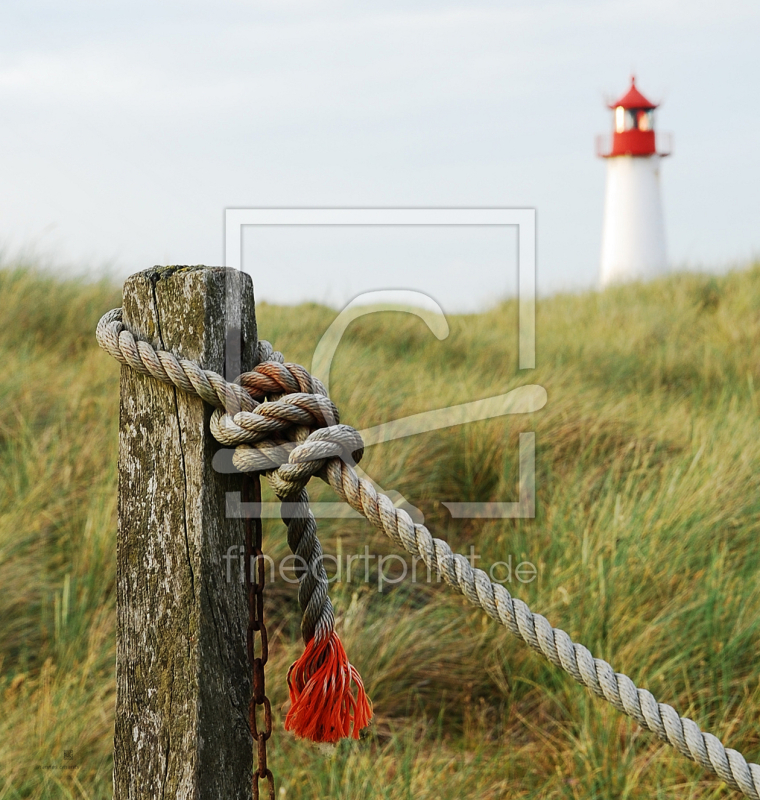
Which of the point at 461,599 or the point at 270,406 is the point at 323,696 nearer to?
the point at 270,406

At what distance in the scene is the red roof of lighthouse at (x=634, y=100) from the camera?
17.8 metres

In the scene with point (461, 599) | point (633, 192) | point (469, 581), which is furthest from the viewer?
point (633, 192)

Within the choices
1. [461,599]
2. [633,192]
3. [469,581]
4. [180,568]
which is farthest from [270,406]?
[633,192]

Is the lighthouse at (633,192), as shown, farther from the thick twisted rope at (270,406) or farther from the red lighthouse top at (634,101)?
the thick twisted rope at (270,406)

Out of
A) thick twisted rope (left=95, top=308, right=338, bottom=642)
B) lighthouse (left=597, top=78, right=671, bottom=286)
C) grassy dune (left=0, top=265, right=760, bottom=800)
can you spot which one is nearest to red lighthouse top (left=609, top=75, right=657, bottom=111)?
lighthouse (left=597, top=78, right=671, bottom=286)

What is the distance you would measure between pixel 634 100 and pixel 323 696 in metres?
19.1

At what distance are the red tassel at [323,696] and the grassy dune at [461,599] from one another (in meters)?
0.89

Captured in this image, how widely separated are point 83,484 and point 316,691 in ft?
7.25

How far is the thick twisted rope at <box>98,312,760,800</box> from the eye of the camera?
1.23m

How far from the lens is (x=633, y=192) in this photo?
17.3 metres

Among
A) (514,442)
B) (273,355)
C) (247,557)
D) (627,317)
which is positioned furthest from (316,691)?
(627,317)

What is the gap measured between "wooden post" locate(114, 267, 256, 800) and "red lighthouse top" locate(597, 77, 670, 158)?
18170 mm

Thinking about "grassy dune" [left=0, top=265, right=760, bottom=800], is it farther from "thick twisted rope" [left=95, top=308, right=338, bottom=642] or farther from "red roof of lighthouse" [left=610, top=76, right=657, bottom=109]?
"red roof of lighthouse" [left=610, top=76, right=657, bottom=109]

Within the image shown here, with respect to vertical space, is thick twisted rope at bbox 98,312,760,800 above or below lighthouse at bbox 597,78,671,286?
below
